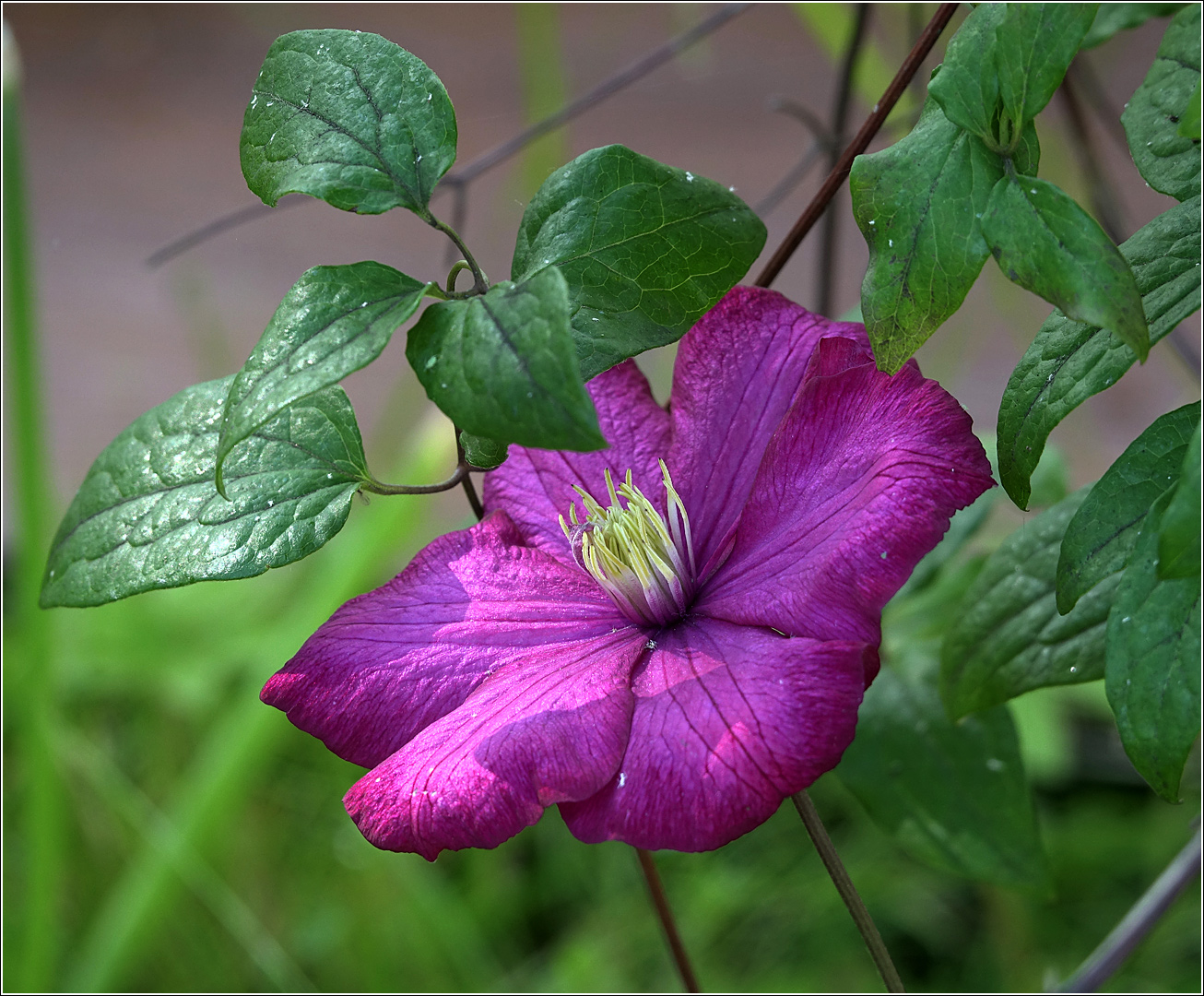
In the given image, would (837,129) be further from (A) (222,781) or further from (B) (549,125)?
(A) (222,781)

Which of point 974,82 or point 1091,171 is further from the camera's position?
point 1091,171

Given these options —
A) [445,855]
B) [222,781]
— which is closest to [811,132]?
[222,781]

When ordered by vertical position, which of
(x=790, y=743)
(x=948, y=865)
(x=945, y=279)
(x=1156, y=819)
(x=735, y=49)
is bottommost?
(x=1156, y=819)

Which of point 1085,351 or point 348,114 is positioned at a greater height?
point 348,114

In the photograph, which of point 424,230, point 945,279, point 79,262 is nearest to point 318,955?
point 945,279

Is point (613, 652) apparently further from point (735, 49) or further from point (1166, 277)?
point (735, 49)

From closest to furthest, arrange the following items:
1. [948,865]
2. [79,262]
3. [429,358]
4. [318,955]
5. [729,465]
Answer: [429,358] < [729,465] < [948,865] < [318,955] < [79,262]

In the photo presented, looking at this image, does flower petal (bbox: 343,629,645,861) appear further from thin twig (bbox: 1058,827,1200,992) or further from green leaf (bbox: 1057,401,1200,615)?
thin twig (bbox: 1058,827,1200,992)

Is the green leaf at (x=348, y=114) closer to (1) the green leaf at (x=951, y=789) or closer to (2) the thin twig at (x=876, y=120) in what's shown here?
(2) the thin twig at (x=876, y=120)
